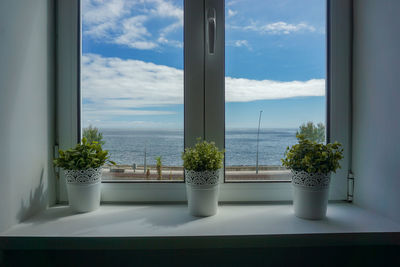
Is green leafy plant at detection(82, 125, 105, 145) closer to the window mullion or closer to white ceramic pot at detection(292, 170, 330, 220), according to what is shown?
the window mullion

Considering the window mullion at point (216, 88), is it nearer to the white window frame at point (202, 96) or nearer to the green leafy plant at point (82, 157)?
the white window frame at point (202, 96)

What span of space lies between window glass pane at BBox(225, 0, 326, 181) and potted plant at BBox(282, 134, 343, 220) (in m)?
0.16

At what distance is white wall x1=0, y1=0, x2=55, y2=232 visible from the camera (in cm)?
74

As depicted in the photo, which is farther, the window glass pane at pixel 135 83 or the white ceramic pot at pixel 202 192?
the window glass pane at pixel 135 83

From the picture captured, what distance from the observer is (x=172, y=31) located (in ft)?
3.27

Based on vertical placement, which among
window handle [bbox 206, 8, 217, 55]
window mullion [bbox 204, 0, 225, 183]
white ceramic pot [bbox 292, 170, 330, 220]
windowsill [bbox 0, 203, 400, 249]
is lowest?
windowsill [bbox 0, 203, 400, 249]

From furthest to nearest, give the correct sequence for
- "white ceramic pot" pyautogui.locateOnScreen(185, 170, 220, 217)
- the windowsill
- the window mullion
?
the window mullion < "white ceramic pot" pyautogui.locateOnScreen(185, 170, 220, 217) < the windowsill

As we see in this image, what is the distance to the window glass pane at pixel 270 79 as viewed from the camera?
100cm

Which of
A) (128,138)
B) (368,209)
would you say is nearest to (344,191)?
(368,209)

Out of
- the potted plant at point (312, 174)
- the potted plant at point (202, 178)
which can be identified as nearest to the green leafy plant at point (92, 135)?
the potted plant at point (202, 178)

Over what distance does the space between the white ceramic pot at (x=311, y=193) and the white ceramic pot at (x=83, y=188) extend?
76 cm

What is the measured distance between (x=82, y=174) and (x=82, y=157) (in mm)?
65

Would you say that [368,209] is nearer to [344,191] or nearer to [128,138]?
[344,191]

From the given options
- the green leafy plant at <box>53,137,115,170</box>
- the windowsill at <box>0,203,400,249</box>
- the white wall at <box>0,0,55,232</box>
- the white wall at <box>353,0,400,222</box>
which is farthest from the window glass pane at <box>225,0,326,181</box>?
the white wall at <box>0,0,55,232</box>
